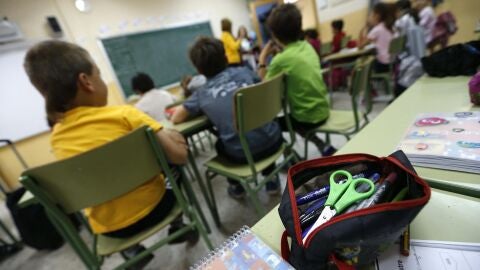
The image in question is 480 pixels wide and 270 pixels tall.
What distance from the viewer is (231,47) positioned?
3869 millimetres

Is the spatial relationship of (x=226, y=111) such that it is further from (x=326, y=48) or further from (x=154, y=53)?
(x=326, y=48)

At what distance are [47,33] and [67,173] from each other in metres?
3.63

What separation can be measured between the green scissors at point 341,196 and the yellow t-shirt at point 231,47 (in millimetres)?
3751

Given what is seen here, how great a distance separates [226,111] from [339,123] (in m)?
0.77

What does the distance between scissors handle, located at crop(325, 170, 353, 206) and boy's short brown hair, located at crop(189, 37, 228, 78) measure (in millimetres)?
1066

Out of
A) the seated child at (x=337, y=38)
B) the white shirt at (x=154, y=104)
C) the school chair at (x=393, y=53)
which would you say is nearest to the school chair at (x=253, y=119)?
the white shirt at (x=154, y=104)

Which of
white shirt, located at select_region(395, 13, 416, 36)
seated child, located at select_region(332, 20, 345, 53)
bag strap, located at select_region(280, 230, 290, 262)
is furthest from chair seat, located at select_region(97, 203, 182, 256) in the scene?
seated child, located at select_region(332, 20, 345, 53)

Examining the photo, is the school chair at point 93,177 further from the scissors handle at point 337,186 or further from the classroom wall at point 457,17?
the classroom wall at point 457,17

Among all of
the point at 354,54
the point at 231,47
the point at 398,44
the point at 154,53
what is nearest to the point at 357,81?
the point at 398,44

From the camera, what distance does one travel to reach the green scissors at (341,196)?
12.3 inches

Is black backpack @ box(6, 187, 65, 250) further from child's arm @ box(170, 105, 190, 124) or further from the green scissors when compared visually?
the green scissors

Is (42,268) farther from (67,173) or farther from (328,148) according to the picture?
(328,148)

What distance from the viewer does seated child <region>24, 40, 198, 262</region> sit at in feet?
2.71

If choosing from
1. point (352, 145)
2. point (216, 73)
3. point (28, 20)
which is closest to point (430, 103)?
point (352, 145)
